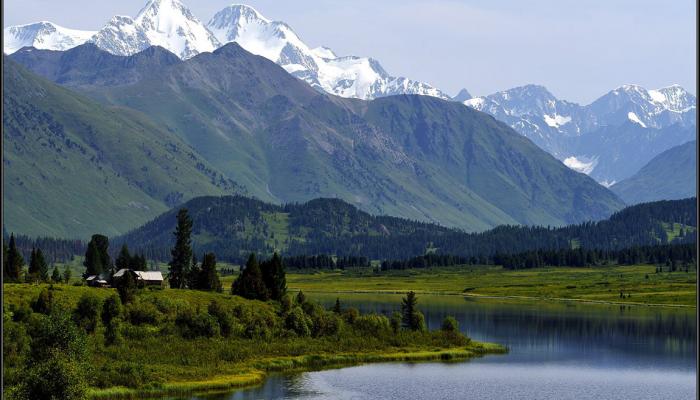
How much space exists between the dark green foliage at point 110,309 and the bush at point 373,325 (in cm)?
4550

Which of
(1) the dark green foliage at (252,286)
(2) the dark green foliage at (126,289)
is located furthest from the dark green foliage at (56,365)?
(1) the dark green foliage at (252,286)

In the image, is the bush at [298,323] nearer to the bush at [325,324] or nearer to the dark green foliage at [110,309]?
the bush at [325,324]

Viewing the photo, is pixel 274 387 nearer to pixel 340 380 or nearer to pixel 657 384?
Answer: pixel 340 380

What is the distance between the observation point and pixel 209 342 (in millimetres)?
145625

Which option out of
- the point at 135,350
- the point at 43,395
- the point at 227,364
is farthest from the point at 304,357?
the point at 43,395

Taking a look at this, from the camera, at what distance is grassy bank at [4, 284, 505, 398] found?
398ft

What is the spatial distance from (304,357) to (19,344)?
44306 millimetres

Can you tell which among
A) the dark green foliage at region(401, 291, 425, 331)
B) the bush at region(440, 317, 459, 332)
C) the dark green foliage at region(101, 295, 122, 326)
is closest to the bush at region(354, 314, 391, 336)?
the dark green foliage at region(401, 291, 425, 331)

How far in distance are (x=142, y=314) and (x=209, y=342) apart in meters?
10.3

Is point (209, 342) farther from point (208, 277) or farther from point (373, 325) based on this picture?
point (208, 277)

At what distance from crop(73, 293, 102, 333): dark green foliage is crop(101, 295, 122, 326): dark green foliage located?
3.23 ft

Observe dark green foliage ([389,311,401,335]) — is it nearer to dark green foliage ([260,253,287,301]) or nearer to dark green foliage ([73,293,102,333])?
dark green foliage ([260,253,287,301])

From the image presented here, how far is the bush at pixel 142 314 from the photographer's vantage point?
475ft

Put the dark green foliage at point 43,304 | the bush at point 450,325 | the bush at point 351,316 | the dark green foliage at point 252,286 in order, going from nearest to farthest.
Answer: the dark green foliage at point 43,304 → the bush at point 351,316 → the bush at point 450,325 → the dark green foliage at point 252,286
